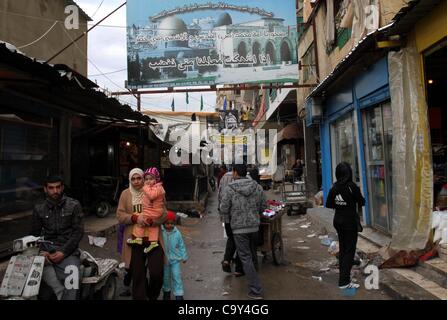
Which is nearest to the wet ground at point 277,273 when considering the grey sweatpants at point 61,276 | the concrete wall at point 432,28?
the grey sweatpants at point 61,276

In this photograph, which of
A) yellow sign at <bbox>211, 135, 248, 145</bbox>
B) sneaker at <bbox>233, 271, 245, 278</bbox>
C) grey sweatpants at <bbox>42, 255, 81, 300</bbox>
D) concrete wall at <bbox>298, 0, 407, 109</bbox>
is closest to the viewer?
grey sweatpants at <bbox>42, 255, 81, 300</bbox>

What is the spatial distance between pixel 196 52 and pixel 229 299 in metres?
9.39

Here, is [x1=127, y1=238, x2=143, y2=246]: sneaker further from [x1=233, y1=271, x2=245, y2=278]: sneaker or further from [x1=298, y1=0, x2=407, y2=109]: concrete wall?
[x1=298, y1=0, x2=407, y2=109]: concrete wall

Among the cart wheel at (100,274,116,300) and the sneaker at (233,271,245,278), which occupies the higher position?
the cart wheel at (100,274,116,300)

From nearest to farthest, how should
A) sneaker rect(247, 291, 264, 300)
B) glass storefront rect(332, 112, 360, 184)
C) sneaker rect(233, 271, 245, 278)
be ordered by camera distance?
sneaker rect(247, 291, 264, 300)
sneaker rect(233, 271, 245, 278)
glass storefront rect(332, 112, 360, 184)

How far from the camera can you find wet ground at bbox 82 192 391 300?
214 inches

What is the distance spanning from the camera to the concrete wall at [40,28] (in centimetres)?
1178

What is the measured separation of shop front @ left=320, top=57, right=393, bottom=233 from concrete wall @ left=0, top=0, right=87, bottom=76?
10357 mm

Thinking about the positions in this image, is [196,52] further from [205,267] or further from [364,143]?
[205,267]

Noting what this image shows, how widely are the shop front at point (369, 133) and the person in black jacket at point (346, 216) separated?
2.87 meters

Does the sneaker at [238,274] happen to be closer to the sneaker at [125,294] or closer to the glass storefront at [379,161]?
the sneaker at [125,294]

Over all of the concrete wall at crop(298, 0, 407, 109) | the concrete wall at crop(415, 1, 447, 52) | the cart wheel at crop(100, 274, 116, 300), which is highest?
the concrete wall at crop(298, 0, 407, 109)

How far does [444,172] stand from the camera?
7484mm

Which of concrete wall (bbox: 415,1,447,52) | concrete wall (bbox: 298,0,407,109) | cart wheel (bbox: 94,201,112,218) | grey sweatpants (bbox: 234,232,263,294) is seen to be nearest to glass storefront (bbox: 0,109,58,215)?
cart wheel (bbox: 94,201,112,218)
